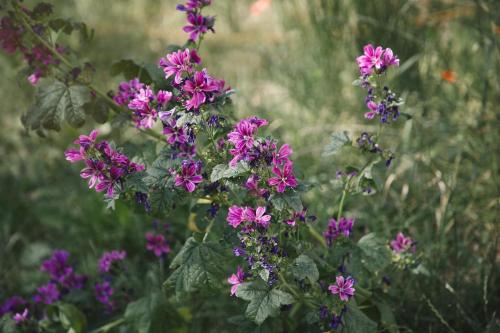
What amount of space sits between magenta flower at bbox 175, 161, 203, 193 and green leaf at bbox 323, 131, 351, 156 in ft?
1.41

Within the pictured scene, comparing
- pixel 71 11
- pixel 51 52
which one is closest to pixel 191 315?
pixel 51 52

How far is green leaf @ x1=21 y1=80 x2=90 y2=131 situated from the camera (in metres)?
1.83

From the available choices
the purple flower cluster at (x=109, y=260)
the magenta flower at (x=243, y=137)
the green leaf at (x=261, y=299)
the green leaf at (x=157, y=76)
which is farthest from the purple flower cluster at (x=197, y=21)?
the purple flower cluster at (x=109, y=260)

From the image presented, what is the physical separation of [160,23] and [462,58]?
3.77 m

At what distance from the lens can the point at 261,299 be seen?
59.4 inches

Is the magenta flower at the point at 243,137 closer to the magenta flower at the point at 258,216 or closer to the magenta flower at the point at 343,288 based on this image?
the magenta flower at the point at 258,216

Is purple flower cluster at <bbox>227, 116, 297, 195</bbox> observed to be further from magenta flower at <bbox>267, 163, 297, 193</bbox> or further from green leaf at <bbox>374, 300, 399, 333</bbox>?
green leaf at <bbox>374, 300, 399, 333</bbox>

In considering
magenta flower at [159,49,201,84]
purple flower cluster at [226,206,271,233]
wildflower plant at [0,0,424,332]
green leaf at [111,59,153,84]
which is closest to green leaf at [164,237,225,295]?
wildflower plant at [0,0,424,332]

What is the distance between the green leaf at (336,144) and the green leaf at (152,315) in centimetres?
87

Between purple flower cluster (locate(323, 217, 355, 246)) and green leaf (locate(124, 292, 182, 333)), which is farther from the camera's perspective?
green leaf (locate(124, 292, 182, 333))

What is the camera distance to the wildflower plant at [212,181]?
1476mm

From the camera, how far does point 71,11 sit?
5.68m

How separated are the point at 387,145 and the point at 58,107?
6.39ft

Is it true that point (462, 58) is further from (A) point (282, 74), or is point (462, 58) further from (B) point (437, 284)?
(B) point (437, 284)
